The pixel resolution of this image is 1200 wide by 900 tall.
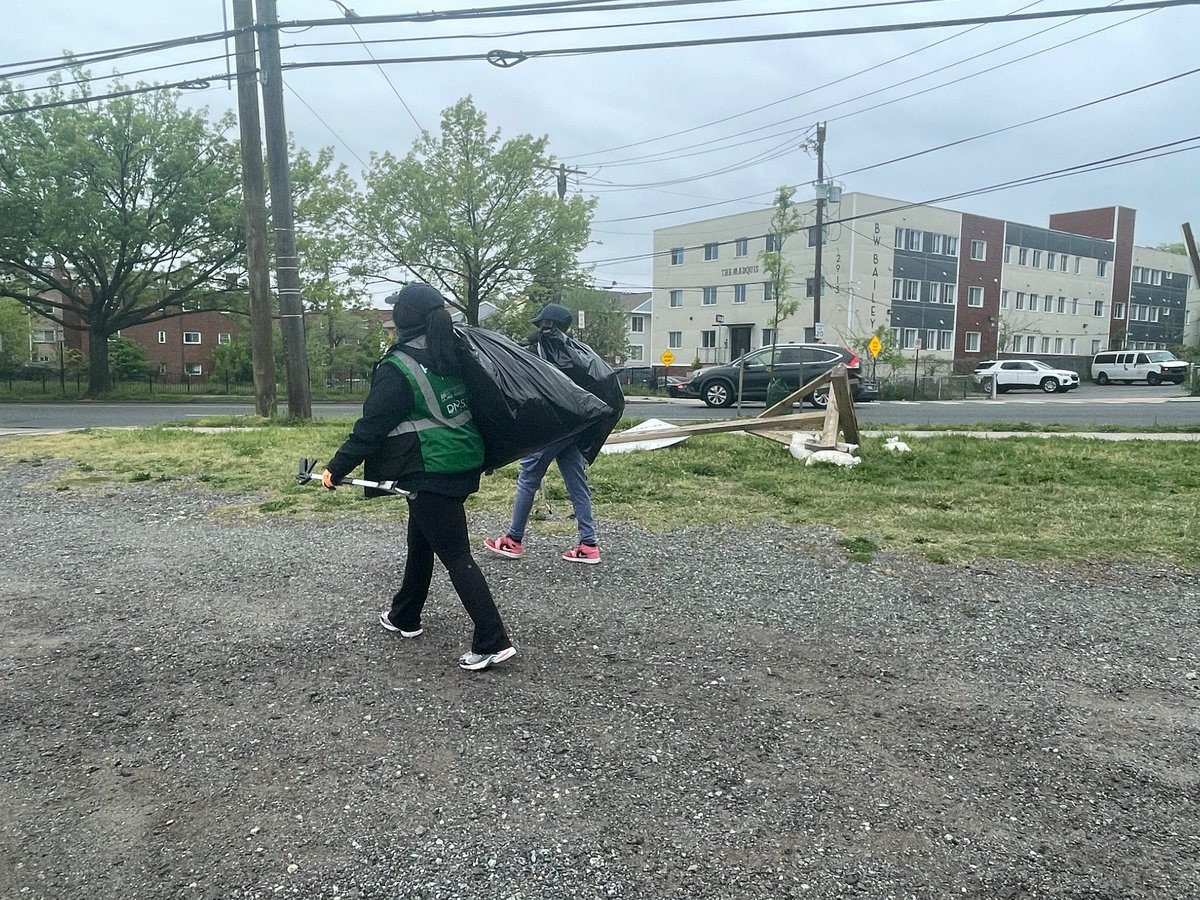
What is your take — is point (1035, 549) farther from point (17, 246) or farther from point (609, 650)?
point (17, 246)

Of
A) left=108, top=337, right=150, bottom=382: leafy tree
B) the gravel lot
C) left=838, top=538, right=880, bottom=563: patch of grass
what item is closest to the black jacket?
the gravel lot

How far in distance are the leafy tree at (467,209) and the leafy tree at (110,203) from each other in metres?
6.38

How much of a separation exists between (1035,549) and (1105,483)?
122 inches

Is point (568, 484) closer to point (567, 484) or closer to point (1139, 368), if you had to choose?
point (567, 484)

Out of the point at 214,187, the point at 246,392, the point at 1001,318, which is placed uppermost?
the point at 214,187

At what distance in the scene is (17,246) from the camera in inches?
1104

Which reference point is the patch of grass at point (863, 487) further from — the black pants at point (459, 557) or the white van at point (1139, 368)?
the white van at point (1139, 368)

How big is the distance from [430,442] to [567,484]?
2.11 metres

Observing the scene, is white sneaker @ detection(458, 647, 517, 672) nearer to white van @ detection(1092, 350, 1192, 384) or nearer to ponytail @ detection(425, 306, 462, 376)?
ponytail @ detection(425, 306, 462, 376)

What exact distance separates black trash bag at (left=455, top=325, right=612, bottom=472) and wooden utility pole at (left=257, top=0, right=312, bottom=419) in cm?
990

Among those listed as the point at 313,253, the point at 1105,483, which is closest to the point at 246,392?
the point at 313,253

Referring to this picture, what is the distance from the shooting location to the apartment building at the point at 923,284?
48.6 m

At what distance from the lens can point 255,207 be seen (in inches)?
525

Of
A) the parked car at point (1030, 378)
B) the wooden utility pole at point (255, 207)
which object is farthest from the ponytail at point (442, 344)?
the parked car at point (1030, 378)
